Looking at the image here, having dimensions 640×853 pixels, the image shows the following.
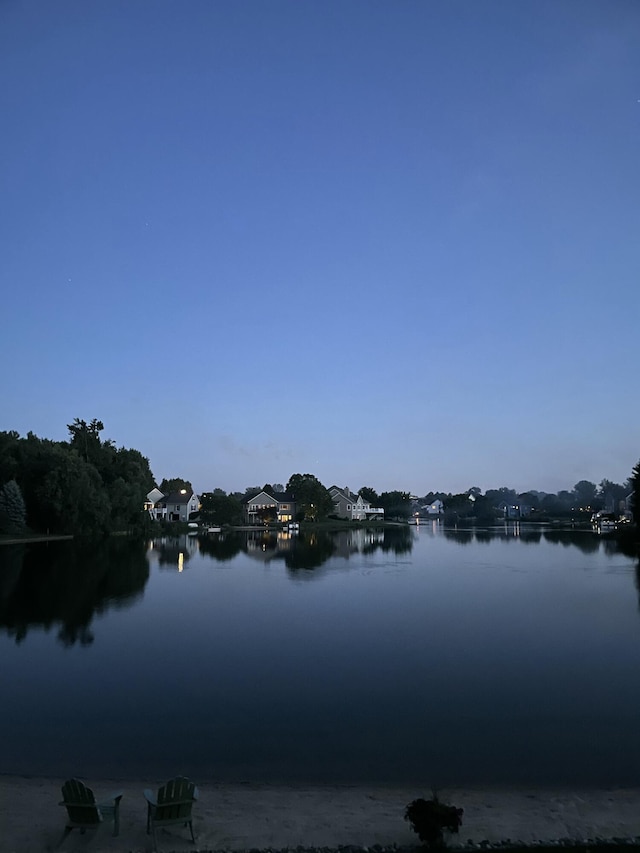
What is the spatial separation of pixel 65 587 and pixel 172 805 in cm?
2687

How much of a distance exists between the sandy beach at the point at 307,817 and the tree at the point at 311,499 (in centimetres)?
11523

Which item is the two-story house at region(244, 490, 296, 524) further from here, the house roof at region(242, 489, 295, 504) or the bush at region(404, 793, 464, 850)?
the bush at region(404, 793, 464, 850)

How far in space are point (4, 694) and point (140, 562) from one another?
32650 mm

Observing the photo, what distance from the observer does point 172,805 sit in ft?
26.2

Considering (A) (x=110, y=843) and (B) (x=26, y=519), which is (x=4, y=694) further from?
(B) (x=26, y=519)

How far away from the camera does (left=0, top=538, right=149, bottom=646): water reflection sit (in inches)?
932

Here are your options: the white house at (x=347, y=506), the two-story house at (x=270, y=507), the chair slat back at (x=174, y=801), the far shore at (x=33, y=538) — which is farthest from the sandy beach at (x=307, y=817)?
the white house at (x=347, y=506)

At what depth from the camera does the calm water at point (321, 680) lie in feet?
38.2

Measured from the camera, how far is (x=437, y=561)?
52500 mm

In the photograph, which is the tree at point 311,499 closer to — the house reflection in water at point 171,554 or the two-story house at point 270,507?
the two-story house at point 270,507

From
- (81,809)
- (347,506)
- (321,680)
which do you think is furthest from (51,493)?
(347,506)

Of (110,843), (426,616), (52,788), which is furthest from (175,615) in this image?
(110,843)

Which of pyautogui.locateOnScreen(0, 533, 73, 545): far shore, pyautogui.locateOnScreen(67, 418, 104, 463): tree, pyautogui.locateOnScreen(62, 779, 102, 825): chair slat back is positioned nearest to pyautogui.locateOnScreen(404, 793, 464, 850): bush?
pyautogui.locateOnScreen(62, 779, 102, 825): chair slat back

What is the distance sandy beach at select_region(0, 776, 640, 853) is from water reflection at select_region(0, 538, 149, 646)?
12.7m
